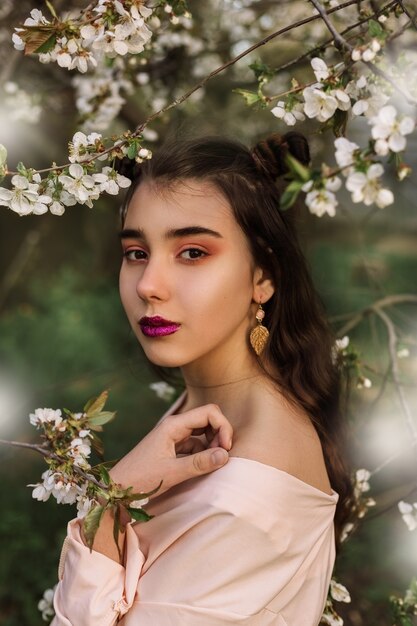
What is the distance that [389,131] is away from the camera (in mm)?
1186

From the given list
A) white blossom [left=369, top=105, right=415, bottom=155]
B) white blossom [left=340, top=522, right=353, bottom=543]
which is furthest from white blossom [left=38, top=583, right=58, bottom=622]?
white blossom [left=369, top=105, right=415, bottom=155]

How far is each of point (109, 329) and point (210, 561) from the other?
471cm

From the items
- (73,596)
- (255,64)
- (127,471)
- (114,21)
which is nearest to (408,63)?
(255,64)

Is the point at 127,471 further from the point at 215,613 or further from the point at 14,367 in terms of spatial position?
the point at 14,367

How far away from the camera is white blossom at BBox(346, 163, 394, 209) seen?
120cm

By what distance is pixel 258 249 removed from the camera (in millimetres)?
1926

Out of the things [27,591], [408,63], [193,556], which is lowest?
[27,591]

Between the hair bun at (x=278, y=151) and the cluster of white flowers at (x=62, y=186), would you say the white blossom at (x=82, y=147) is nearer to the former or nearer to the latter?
the cluster of white flowers at (x=62, y=186)

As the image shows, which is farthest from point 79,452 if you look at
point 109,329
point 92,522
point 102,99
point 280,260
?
point 109,329

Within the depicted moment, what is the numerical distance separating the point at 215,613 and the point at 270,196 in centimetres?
105

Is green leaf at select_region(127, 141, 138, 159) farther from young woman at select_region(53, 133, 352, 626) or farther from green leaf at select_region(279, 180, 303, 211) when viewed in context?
green leaf at select_region(279, 180, 303, 211)

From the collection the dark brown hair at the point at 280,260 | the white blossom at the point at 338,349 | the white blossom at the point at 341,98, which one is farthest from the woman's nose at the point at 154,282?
the white blossom at the point at 338,349

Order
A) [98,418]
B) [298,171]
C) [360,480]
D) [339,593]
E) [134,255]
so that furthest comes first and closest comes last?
[360,480]
[339,593]
[134,255]
[98,418]
[298,171]

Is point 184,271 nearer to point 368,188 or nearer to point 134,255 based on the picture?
point 134,255
